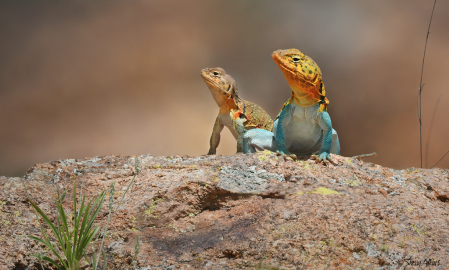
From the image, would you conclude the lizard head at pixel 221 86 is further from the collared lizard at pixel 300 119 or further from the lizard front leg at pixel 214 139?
the collared lizard at pixel 300 119

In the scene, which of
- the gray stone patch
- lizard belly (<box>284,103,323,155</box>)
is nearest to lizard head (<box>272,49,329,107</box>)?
lizard belly (<box>284,103,323,155</box>)

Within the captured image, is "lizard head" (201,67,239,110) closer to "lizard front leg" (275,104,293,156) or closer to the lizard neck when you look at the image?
the lizard neck

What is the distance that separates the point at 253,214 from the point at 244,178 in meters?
0.30

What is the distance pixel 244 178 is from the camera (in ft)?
6.84

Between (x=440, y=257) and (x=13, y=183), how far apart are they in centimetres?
220

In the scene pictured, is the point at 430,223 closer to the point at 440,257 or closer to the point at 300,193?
the point at 440,257

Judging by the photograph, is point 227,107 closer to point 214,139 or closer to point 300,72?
point 214,139

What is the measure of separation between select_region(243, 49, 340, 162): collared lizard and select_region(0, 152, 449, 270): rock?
0.32 metres

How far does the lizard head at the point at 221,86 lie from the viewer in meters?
3.69

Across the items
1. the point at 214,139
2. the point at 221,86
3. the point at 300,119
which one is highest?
the point at 221,86

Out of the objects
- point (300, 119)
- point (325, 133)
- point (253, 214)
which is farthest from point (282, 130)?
point (253, 214)

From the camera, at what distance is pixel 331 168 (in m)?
2.37

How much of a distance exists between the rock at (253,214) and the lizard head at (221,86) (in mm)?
1409

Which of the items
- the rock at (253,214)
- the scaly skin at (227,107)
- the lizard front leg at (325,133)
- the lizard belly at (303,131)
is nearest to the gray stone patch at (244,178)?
the rock at (253,214)
